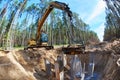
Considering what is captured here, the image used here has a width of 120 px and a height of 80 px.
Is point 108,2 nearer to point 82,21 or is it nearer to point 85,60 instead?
point 85,60

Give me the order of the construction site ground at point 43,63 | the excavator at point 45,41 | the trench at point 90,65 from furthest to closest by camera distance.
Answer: the trench at point 90,65
the construction site ground at point 43,63
the excavator at point 45,41

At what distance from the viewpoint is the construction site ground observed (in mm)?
14383

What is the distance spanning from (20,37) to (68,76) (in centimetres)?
4715

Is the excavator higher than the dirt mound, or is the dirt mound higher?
the excavator

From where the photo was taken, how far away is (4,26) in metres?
42.4

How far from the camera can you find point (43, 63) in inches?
714

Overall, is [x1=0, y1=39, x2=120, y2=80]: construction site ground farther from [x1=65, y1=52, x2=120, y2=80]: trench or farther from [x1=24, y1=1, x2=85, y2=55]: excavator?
[x1=24, y1=1, x2=85, y2=55]: excavator

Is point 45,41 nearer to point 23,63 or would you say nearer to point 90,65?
point 23,63

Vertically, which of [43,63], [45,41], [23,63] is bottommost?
[43,63]

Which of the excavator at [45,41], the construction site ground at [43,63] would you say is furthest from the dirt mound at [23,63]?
the excavator at [45,41]

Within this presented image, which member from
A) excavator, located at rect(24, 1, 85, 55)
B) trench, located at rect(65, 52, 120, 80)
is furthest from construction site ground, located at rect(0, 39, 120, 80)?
excavator, located at rect(24, 1, 85, 55)

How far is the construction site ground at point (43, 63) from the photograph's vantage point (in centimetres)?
1438

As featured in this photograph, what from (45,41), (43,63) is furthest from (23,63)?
(45,41)

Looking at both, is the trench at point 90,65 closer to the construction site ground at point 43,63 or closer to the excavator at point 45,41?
the construction site ground at point 43,63
